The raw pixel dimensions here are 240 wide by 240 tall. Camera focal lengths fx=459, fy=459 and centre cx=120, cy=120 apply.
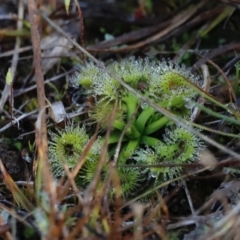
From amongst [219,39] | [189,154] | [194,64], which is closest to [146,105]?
[189,154]

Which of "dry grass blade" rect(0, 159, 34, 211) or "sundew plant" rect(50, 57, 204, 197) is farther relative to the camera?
"sundew plant" rect(50, 57, 204, 197)

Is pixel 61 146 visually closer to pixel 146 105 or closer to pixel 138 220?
pixel 146 105

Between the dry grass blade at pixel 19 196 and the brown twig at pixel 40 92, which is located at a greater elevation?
the brown twig at pixel 40 92

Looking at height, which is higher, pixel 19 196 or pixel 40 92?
pixel 40 92

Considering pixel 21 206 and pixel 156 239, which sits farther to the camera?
pixel 21 206

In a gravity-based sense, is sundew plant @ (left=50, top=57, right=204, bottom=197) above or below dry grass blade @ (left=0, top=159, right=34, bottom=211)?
above

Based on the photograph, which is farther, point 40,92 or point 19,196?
point 40,92

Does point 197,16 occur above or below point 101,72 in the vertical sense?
above

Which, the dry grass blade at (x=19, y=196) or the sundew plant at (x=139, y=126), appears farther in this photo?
the sundew plant at (x=139, y=126)
